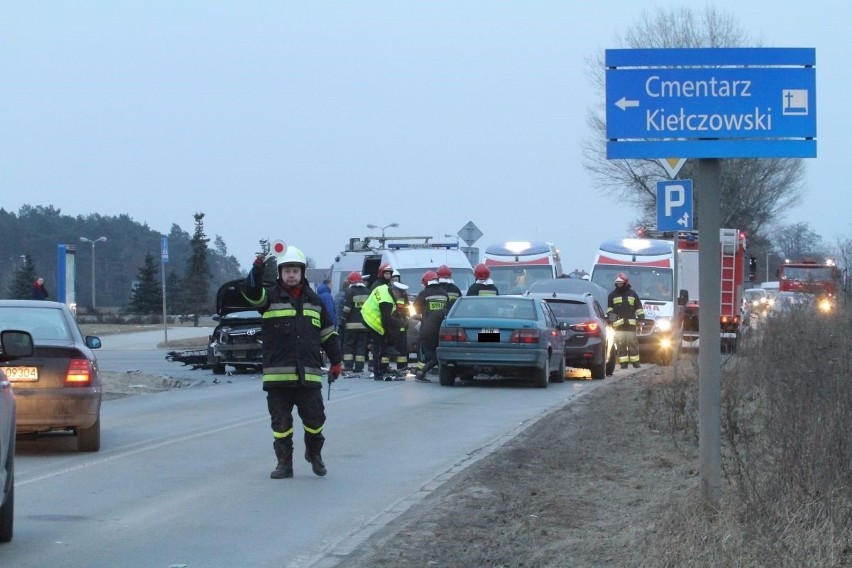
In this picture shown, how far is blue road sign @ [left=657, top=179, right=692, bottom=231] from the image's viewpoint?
15.4 m

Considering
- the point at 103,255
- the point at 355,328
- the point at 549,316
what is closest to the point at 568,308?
the point at 549,316

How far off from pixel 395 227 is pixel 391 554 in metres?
52.8

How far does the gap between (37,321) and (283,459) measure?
11.6 ft

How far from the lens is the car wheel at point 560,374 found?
22.2 m

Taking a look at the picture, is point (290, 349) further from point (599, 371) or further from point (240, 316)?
point (240, 316)

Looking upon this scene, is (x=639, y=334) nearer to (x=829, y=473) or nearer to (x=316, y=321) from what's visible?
(x=316, y=321)

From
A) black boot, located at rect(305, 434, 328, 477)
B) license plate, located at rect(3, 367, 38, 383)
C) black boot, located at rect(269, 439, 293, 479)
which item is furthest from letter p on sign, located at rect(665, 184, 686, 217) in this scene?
license plate, located at rect(3, 367, 38, 383)

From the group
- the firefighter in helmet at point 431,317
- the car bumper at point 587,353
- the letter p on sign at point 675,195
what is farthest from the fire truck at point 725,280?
the letter p on sign at point 675,195

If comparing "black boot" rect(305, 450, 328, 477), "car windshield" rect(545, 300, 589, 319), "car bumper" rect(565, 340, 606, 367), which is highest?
"car windshield" rect(545, 300, 589, 319)

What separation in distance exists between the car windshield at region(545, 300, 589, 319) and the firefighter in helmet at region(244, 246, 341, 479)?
13.4 meters

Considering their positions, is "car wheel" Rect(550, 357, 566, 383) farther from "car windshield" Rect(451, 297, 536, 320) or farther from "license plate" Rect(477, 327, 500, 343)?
"license plate" Rect(477, 327, 500, 343)

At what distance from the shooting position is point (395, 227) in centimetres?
6025

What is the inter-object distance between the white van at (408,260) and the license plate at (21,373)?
53.9ft

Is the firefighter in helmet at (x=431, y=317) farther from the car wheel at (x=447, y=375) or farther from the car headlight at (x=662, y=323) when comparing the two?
the car headlight at (x=662, y=323)
